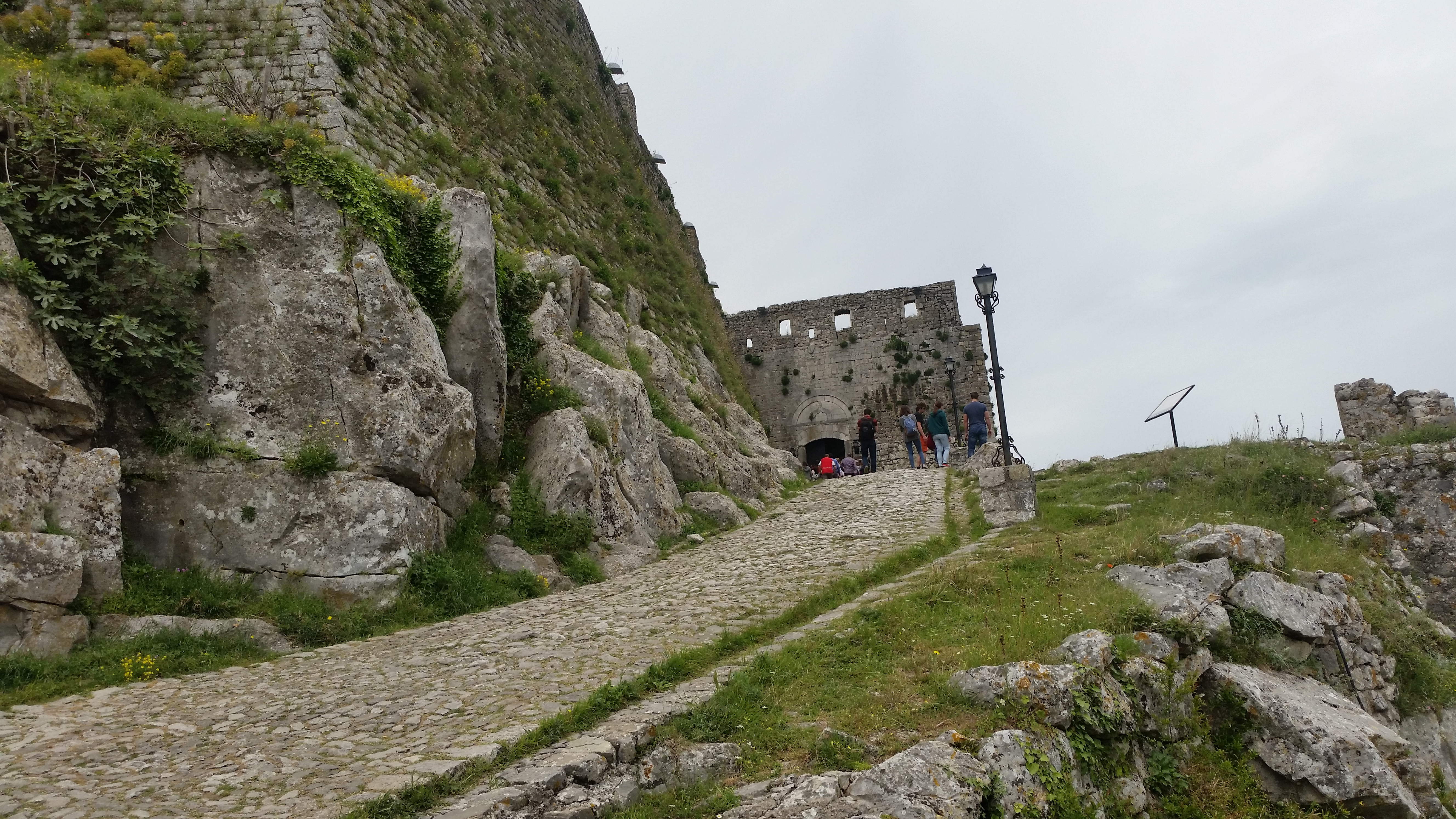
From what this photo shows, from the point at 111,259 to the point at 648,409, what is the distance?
22.5ft

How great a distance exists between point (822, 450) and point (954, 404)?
525cm

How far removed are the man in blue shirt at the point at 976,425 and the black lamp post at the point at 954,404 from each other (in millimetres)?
8897

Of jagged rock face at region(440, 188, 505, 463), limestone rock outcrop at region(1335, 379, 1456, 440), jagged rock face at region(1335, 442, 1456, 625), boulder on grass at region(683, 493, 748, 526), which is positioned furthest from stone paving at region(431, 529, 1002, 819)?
limestone rock outcrop at region(1335, 379, 1456, 440)

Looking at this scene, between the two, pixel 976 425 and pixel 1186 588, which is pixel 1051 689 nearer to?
pixel 1186 588

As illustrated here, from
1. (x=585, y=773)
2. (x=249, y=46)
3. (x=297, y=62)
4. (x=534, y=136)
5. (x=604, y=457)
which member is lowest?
(x=585, y=773)

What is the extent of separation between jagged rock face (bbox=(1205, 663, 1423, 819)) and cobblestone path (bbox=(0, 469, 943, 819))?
12.0 ft

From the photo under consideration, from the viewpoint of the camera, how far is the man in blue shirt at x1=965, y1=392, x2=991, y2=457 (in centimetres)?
1923

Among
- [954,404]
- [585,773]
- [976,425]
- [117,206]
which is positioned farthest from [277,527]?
[954,404]

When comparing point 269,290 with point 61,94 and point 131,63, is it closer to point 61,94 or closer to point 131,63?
point 61,94

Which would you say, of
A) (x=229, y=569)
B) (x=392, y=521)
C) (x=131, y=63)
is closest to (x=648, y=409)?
(x=392, y=521)

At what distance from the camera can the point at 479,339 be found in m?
10.6

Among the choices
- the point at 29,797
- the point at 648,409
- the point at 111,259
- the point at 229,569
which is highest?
the point at 111,259

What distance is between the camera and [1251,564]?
744 cm

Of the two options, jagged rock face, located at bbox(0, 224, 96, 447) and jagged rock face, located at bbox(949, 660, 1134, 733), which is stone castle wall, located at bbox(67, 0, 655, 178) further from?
jagged rock face, located at bbox(949, 660, 1134, 733)
